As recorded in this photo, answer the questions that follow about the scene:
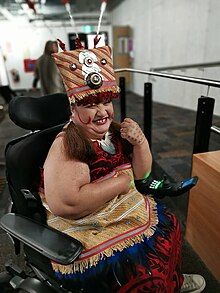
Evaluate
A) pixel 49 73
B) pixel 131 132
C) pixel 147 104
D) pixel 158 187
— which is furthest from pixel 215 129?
pixel 49 73

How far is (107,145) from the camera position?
937 mm

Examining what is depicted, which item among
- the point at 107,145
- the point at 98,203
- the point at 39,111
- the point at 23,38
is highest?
the point at 23,38

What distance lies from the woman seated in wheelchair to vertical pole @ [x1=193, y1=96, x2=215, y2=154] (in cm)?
53

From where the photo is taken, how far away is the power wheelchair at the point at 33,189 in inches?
30.9

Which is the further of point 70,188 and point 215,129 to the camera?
point 215,129

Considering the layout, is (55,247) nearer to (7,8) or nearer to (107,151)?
(107,151)

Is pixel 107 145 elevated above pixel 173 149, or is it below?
above

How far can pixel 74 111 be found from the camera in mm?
827

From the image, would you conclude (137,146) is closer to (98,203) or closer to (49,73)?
(98,203)

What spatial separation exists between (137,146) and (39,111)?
0.44 m

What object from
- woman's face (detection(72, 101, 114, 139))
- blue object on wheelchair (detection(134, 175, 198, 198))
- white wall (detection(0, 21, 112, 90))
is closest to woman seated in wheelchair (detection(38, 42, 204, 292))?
woman's face (detection(72, 101, 114, 139))

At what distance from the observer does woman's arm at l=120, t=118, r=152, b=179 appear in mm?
937

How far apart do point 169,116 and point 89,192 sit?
3984 millimetres

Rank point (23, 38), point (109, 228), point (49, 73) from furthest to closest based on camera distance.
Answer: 1. point (23, 38)
2. point (49, 73)
3. point (109, 228)
